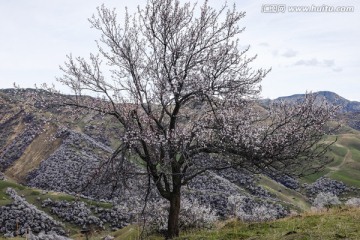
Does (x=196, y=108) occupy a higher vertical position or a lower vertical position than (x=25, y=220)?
higher

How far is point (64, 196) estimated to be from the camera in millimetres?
Answer: 47844

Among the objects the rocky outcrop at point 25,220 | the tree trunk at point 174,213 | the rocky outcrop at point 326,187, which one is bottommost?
the rocky outcrop at point 326,187

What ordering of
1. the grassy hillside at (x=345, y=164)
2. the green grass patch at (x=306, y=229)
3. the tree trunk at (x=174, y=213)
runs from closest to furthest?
the green grass patch at (x=306, y=229), the tree trunk at (x=174, y=213), the grassy hillside at (x=345, y=164)

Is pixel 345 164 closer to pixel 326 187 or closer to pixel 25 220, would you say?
pixel 326 187

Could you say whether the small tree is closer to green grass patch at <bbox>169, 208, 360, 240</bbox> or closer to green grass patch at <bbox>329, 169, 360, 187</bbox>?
green grass patch at <bbox>169, 208, 360, 240</bbox>

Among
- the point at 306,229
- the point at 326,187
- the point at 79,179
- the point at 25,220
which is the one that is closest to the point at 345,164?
the point at 326,187

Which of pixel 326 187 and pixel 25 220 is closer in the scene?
pixel 25 220

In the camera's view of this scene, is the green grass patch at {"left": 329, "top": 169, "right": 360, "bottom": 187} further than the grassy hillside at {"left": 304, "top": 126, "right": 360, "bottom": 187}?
No

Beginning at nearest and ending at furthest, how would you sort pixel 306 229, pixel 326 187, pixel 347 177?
1. pixel 306 229
2. pixel 326 187
3. pixel 347 177

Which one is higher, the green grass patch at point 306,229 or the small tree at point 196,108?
the small tree at point 196,108

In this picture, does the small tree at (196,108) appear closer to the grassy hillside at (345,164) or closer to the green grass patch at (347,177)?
the grassy hillside at (345,164)

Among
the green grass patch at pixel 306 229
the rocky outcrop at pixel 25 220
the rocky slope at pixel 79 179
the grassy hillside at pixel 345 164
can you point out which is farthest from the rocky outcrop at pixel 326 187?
the green grass patch at pixel 306 229

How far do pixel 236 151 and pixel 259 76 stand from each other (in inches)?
161

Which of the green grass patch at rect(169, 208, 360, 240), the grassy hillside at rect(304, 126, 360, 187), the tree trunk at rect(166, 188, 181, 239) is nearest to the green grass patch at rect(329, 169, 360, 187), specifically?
the grassy hillside at rect(304, 126, 360, 187)
